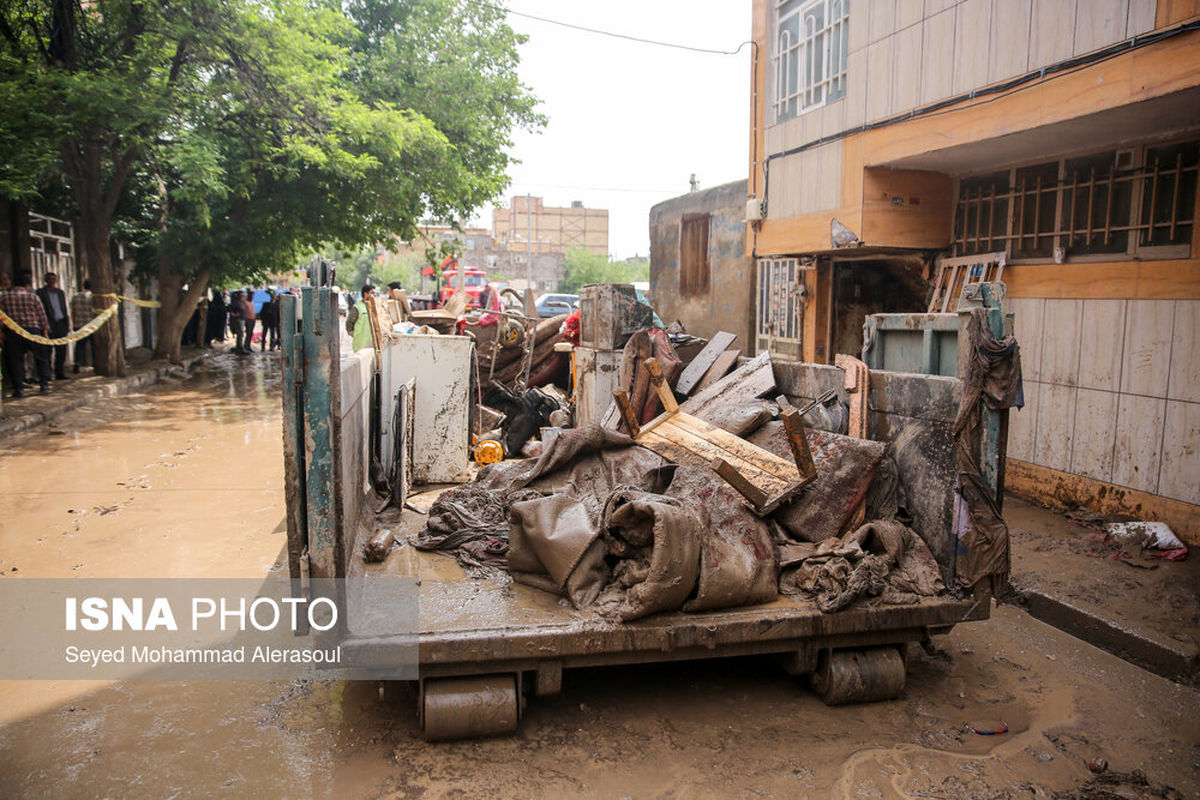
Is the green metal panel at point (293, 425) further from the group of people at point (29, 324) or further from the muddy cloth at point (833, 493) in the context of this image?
the group of people at point (29, 324)

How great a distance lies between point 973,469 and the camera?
11.8 ft

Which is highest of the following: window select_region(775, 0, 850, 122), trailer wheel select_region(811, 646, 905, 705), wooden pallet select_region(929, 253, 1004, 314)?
window select_region(775, 0, 850, 122)

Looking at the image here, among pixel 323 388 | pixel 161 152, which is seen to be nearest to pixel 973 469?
pixel 323 388

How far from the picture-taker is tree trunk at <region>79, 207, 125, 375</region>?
44.9 ft

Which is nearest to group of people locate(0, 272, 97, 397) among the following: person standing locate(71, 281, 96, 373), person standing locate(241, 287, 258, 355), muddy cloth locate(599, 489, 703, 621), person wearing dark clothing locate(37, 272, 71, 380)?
person wearing dark clothing locate(37, 272, 71, 380)

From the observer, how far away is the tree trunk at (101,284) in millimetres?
13688

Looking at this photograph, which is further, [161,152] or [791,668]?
[161,152]

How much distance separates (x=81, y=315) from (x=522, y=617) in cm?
1492

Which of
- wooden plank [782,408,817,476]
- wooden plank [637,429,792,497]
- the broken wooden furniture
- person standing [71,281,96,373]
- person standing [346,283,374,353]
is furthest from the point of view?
person standing [71,281,96,373]

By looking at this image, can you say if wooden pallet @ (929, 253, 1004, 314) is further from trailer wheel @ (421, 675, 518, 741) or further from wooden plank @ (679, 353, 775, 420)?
trailer wheel @ (421, 675, 518, 741)

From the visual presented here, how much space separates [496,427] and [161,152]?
829 centimetres

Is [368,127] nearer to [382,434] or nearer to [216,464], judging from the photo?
[216,464]

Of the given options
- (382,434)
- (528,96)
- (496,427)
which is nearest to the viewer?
(382,434)

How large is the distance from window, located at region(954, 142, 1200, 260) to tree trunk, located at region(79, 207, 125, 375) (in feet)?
44.5
